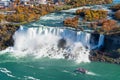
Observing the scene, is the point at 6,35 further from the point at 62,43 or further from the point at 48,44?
the point at 62,43

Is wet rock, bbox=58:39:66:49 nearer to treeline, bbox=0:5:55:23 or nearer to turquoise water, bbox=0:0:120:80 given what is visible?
turquoise water, bbox=0:0:120:80

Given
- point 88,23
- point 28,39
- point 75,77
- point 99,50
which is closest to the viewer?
point 75,77

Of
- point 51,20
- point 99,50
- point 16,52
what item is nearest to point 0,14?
point 51,20

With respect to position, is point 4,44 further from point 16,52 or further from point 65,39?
point 65,39

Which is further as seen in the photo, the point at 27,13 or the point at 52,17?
the point at 27,13

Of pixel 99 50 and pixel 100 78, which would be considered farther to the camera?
pixel 99 50

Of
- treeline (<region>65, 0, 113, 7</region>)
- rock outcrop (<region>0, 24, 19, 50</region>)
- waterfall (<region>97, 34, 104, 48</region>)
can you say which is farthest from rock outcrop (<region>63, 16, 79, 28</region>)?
treeline (<region>65, 0, 113, 7</region>)

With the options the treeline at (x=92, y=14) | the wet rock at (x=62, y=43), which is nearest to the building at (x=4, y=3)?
the treeline at (x=92, y=14)

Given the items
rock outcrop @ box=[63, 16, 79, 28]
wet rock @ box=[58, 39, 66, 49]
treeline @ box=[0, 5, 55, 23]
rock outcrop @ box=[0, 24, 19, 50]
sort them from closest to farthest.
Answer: wet rock @ box=[58, 39, 66, 49]
rock outcrop @ box=[0, 24, 19, 50]
rock outcrop @ box=[63, 16, 79, 28]
treeline @ box=[0, 5, 55, 23]

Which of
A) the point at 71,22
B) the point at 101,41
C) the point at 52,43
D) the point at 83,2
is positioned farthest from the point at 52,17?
the point at 83,2
